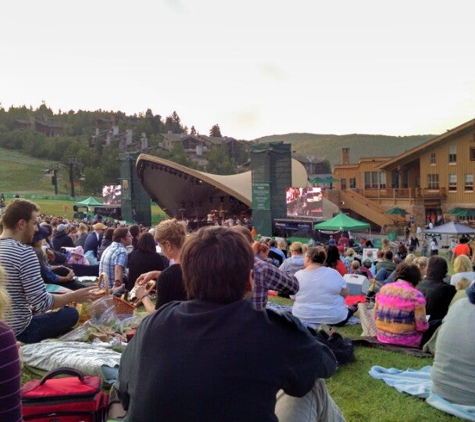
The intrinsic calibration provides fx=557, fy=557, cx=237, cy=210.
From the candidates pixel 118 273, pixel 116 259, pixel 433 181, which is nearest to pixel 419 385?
pixel 118 273

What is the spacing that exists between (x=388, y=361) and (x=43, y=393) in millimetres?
3041

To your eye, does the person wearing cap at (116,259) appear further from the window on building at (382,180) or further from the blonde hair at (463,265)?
the window on building at (382,180)

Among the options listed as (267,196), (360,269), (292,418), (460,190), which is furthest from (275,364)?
(460,190)

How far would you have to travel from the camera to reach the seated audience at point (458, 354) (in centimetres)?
340

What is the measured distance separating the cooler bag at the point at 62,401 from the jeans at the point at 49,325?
137 centimetres

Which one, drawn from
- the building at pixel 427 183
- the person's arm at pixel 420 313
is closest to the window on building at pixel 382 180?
the building at pixel 427 183

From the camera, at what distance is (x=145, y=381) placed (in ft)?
6.14

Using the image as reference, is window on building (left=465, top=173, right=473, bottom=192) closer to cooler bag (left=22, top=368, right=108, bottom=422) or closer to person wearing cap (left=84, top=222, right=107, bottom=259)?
person wearing cap (left=84, top=222, right=107, bottom=259)

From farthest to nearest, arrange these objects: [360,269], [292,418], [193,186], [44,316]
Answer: [193,186], [360,269], [44,316], [292,418]

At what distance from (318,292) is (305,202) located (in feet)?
69.5

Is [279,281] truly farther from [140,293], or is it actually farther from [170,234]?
[140,293]

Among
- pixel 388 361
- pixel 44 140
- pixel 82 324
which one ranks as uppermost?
pixel 44 140

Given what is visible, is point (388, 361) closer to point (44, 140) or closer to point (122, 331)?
point (122, 331)

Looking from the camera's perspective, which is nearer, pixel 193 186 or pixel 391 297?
pixel 391 297
